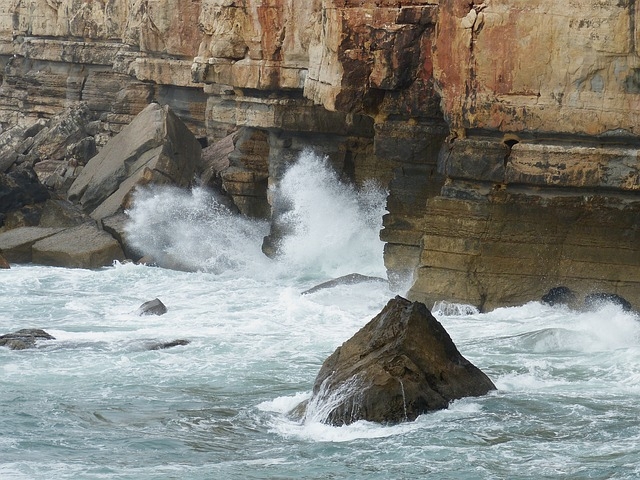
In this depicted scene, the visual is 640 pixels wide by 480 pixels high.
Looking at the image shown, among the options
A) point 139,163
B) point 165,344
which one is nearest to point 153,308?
point 165,344

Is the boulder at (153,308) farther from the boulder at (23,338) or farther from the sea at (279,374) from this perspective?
the boulder at (23,338)

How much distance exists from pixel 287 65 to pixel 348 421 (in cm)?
1135

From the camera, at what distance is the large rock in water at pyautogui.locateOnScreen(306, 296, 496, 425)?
13.1 meters

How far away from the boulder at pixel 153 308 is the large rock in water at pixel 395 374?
585 centimetres

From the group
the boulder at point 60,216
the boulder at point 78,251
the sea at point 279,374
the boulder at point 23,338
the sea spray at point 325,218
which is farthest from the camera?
the boulder at point 60,216

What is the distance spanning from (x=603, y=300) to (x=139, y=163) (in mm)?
11406

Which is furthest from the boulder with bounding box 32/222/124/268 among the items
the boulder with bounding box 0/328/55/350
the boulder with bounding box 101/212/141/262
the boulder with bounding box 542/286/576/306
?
the boulder with bounding box 542/286/576/306

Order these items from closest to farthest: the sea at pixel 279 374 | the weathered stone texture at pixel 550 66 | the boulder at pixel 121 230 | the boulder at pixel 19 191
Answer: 1. the sea at pixel 279 374
2. the weathered stone texture at pixel 550 66
3. the boulder at pixel 121 230
4. the boulder at pixel 19 191

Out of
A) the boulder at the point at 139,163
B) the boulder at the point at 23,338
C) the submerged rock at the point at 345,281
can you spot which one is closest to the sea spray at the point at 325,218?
the submerged rock at the point at 345,281

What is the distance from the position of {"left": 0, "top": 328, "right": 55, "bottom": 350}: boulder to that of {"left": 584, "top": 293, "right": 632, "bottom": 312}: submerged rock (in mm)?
6570

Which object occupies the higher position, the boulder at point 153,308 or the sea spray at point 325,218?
the sea spray at point 325,218

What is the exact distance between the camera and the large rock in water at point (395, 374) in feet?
42.9

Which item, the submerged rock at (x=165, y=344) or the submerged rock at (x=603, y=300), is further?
the submerged rock at (x=603, y=300)

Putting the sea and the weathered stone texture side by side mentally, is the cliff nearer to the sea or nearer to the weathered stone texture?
the weathered stone texture
